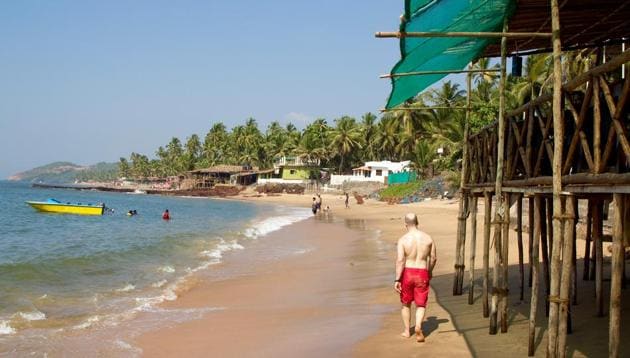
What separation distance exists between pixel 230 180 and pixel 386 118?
119ft

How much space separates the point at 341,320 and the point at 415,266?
7.87 ft

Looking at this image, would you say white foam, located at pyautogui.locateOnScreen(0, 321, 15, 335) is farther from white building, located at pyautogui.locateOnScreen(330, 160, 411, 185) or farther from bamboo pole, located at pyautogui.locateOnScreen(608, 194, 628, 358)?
white building, located at pyautogui.locateOnScreen(330, 160, 411, 185)

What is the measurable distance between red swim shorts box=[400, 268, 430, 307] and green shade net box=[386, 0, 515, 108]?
2.67 m

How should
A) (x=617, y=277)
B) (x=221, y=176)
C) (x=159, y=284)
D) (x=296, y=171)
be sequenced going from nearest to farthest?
(x=617, y=277)
(x=159, y=284)
(x=296, y=171)
(x=221, y=176)

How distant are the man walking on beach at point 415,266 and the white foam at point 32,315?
6.80 m

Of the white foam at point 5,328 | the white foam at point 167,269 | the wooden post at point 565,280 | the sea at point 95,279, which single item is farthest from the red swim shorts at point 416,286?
the white foam at point 167,269

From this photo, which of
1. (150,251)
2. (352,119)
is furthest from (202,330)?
(352,119)

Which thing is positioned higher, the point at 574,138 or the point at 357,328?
the point at 574,138

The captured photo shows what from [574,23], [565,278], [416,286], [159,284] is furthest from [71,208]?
[565,278]

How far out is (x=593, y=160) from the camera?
5.32 m

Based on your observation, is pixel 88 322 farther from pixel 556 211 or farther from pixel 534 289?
pixel 556 211

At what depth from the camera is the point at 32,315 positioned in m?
10.5

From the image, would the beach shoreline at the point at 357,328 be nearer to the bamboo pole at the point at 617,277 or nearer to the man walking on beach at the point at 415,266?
the man walking on beach at the point at 415,266

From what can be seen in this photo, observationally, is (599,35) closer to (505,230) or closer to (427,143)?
(505,230)
